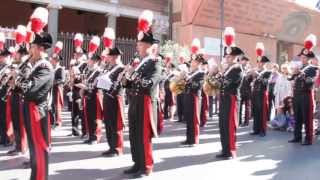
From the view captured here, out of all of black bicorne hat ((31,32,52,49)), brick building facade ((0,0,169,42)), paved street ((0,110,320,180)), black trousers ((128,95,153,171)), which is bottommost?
paved street ((0,110,320,180))

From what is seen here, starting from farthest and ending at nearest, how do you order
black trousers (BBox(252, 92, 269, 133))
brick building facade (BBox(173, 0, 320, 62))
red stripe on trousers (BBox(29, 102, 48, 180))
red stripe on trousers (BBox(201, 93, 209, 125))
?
brick building facade (BBox(173, 0, 320, 62)) → red stripe on trousers (BBox(201, 93, 209, 125)) → black trousers (BBox(252, 92, 269, 133)) → red stripe on trousers (BBox(29, 102, 48, 180))

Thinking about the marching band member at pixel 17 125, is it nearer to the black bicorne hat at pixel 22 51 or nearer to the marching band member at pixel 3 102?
the black bicorne hat at pixel 22 51

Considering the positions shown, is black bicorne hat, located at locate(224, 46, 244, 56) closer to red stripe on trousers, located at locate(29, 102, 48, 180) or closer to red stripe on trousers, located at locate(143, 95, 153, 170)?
red stripe on trousers, located at locate(143, 95, 153, 170)

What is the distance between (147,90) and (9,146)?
355 cm

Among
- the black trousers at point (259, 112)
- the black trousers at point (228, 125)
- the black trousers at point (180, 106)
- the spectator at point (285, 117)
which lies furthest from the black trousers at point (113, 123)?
the black trousers at point (180, 106)

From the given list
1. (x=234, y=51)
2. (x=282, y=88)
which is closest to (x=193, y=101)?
(x=234, y=51)

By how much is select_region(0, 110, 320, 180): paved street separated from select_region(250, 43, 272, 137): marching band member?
2.64 feet

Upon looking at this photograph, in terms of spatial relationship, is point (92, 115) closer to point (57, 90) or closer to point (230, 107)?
point (57, 90)

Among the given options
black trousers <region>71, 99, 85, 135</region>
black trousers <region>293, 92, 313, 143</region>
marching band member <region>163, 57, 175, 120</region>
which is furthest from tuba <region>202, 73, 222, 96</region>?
marching band member <region>163, 57, 175, 120</region>

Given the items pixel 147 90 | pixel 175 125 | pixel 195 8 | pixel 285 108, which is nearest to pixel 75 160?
pixel 147 90

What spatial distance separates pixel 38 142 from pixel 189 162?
296 cm

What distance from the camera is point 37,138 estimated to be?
564 cm

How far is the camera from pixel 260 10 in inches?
1047

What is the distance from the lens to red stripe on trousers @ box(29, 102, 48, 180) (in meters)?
5.64
